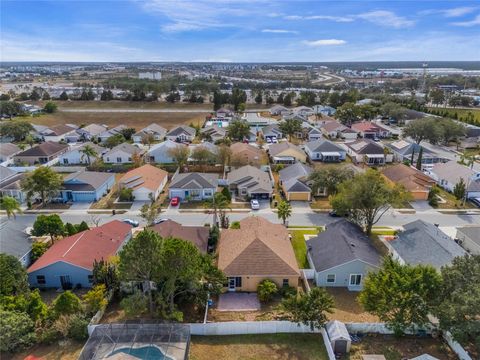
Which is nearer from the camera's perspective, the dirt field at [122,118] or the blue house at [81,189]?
the blue house at [81,189]

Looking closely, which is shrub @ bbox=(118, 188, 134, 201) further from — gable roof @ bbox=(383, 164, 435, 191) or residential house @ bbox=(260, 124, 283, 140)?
residential house @ bbox=(260, 124, 283, 140)

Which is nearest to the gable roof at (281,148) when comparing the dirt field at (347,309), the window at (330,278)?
the window at (330,278)

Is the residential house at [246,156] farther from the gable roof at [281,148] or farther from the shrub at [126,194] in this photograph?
the shrub at [126,194]

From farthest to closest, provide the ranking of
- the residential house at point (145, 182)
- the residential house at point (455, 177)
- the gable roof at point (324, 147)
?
1. the gable roof at point (324, 147)
2. the residential house at point (145, 182)
3. the residential house at point (455, 177)

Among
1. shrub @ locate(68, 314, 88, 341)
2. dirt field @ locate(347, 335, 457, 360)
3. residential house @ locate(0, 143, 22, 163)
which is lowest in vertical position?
dirt field @ locate(347, 335, 457, 360)

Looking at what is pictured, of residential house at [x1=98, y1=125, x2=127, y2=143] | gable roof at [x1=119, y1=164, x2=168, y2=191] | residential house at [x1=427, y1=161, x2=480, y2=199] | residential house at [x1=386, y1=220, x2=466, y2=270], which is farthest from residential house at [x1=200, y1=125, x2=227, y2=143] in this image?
residential house at [x1=386, y1=220, x2=466, y2=270]

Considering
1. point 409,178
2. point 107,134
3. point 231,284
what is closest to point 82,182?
point 231,284
